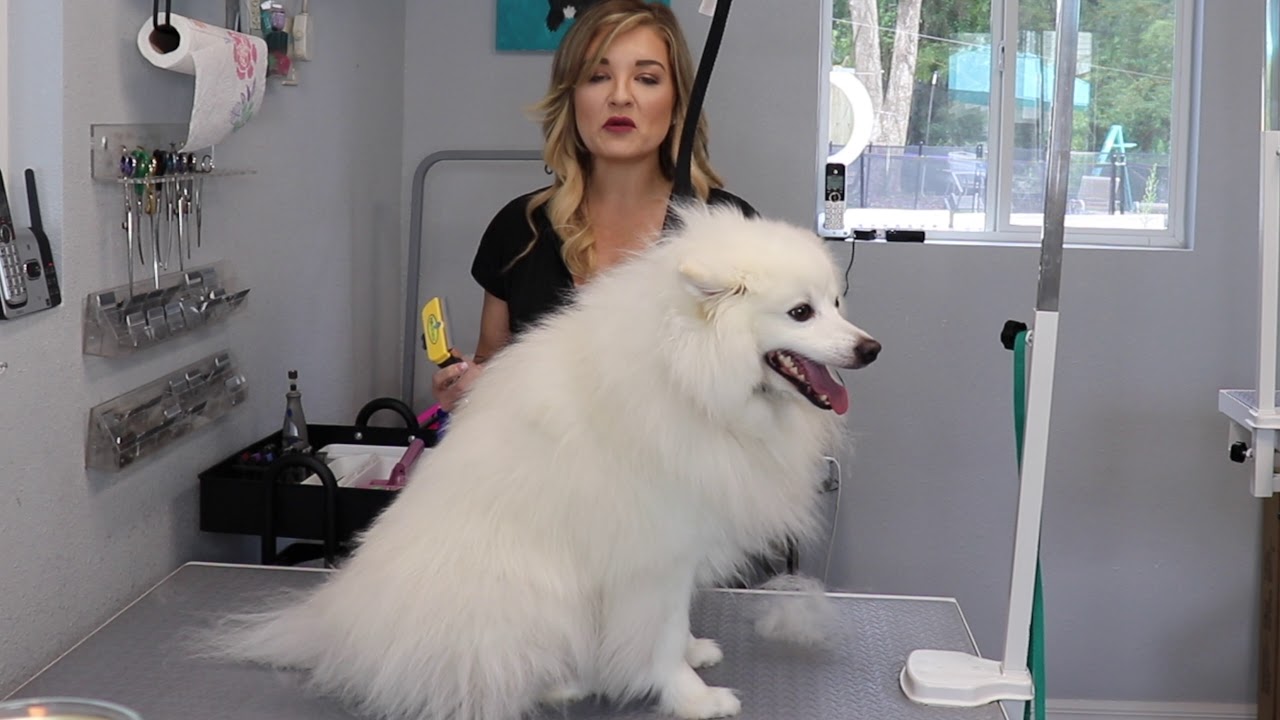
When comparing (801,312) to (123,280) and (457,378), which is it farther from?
(123,280)

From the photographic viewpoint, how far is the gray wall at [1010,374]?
3154 millimetres

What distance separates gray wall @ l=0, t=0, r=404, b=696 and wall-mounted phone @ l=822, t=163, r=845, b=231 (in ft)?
3.67

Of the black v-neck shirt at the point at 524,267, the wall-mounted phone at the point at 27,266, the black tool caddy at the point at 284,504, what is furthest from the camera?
the black v-neck shirt at the point at 524,267

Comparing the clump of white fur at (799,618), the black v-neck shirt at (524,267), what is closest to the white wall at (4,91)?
the black v-neck shirt at (524,267)

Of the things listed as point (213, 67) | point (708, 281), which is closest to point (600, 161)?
point (213, 67)

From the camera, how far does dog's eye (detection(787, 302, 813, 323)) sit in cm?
139

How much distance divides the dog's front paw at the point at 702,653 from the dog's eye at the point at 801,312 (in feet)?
1.67

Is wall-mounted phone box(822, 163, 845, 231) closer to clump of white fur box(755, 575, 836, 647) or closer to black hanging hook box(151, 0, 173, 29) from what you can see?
clump of white fur box(755, 575, 836, 647)

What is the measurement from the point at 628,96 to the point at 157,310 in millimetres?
797

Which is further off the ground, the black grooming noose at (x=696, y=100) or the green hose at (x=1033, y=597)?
the black grooming noose at (x=696, y=100)

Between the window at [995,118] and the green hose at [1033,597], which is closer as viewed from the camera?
the green hose at [1033,597]

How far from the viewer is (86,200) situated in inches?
65.2

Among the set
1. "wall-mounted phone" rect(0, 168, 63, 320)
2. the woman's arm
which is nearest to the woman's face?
the woman's arm

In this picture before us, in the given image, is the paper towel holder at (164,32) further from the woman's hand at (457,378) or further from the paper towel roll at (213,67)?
the woman's hand at (457,378)
